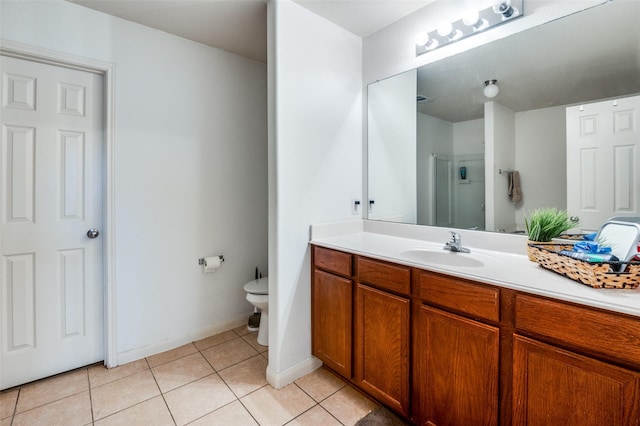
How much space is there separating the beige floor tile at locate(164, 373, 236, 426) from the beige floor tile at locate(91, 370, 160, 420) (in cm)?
15

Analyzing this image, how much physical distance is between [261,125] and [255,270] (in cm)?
134

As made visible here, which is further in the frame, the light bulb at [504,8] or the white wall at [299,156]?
the white wall at [299,156]

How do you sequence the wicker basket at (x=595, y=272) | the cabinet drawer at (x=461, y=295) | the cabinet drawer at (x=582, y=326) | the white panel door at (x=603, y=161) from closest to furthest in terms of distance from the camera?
the cabinet drawer at (x=582, y=326) < the wicker basket at (x=595, y=272) < the cabinet drawer at (x=461, y=295) < the white panel door at (x=603, y=161)

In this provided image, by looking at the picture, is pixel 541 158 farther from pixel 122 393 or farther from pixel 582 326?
pixel 122 393

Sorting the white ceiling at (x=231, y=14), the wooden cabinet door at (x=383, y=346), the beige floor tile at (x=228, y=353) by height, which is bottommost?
the beige floor tile at (x=228, y=353)

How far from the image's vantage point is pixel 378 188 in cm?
224

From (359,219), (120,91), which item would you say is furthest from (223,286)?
(120,91)

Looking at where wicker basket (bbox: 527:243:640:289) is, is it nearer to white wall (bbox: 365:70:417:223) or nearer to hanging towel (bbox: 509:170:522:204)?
hanging towel (bbox: 509:170:522:204)

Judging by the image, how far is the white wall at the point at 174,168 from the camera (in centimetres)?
193

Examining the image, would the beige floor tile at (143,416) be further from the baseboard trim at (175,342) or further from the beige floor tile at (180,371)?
the baseboard trim at (175,342)

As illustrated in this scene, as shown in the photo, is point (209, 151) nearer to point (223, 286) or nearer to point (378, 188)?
point (223, 286)

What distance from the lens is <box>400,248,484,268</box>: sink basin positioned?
1.50 meters

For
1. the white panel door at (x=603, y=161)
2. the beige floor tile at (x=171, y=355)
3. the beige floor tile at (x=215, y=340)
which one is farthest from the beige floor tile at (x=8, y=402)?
the white panel door at (x=603, y=161)

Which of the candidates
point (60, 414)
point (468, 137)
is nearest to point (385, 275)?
point (468, 137)
